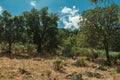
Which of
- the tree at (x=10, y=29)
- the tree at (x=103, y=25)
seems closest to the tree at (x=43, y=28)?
the tree at (x=10, y=29)

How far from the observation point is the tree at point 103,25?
38.2 meters

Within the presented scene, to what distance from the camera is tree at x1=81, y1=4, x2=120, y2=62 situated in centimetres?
3816

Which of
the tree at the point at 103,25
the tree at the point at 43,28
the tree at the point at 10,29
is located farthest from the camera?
the tree at the point at 43,28

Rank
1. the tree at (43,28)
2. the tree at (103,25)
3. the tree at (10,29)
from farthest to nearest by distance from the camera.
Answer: the tree at (43,28)
the tree at (10,29)
the tree at (103,25)

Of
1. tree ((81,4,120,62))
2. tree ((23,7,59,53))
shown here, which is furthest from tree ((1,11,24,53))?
tree ((81,4,120,62))

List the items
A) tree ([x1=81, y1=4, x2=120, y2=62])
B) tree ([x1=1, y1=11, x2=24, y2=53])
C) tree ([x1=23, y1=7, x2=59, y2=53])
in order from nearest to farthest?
tree ([x1=81, y1=4, x2=120, y2=62]) < tree ([x1=1, y1=11, x2=24, y2=53]) < tree ([x1=23, y1=7, x2=59, y2=53])

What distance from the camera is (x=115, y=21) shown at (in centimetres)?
3819

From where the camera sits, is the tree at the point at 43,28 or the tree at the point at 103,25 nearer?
the tree at the point at 103,25

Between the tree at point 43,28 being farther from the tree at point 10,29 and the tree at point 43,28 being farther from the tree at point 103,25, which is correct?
the tree at point 103,25

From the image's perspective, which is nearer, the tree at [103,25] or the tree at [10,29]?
the tree at [103,25]

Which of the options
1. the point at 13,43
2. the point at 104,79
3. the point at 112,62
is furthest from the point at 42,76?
the point at 13,43

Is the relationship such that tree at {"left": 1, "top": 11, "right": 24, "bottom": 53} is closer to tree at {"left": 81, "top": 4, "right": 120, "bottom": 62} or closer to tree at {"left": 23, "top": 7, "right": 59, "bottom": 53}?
tree at {"left": 23, "top": 7, "right": 59, "bottom": 53}

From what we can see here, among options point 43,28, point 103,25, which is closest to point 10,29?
point 43,28

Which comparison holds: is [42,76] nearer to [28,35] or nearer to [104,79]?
[104,79]
